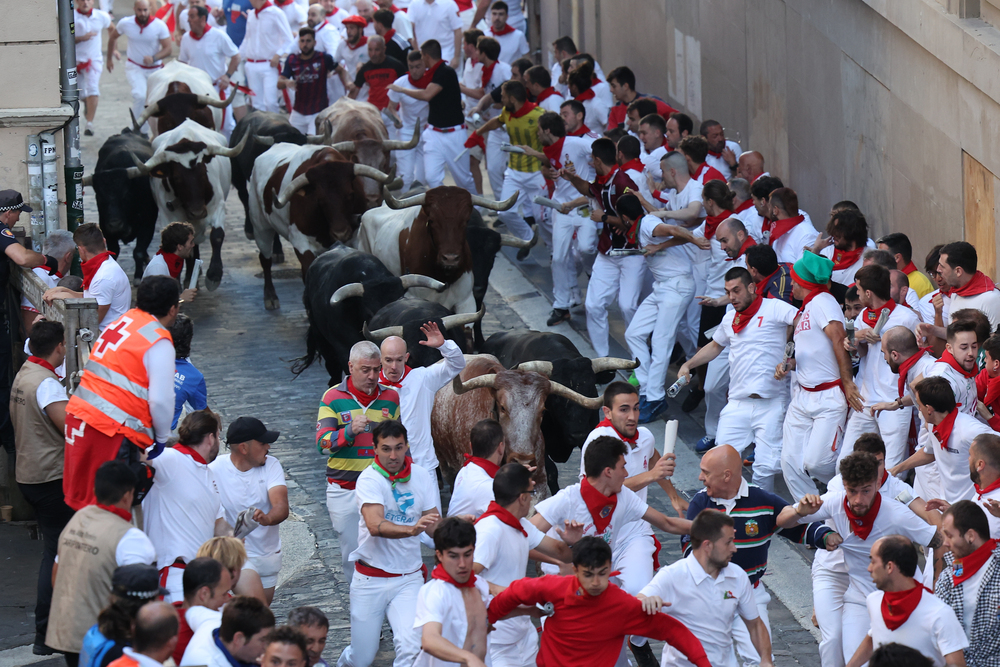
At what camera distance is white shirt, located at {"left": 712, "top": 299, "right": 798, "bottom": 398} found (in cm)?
932

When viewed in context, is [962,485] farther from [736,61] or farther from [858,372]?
[736,61]

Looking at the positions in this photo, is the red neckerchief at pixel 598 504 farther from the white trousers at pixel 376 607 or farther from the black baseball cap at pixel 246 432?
the black baseball cap at pixel 246 432

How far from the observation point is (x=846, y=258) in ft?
32.2

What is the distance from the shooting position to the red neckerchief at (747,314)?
9.35 m

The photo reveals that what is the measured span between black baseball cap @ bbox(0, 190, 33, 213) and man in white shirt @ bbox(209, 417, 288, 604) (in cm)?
288

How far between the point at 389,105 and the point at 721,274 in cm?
758

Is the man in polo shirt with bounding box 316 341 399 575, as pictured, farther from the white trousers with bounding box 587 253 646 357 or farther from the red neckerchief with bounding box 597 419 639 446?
the white trousers with bounding box 587 253 646 357

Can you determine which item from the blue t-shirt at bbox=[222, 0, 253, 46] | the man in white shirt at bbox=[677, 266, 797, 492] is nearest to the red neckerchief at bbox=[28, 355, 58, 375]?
the man in white shirt at bbox=[677, 266, 797, 492]

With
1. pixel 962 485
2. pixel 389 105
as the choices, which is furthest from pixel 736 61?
pixel 962 485

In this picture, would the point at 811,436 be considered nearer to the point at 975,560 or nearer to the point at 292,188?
the point at 975,560

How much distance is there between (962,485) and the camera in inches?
293

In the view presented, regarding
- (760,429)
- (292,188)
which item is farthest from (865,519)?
(292,188)

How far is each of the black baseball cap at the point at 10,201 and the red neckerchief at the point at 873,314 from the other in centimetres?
574

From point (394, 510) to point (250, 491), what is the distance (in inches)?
34.2
